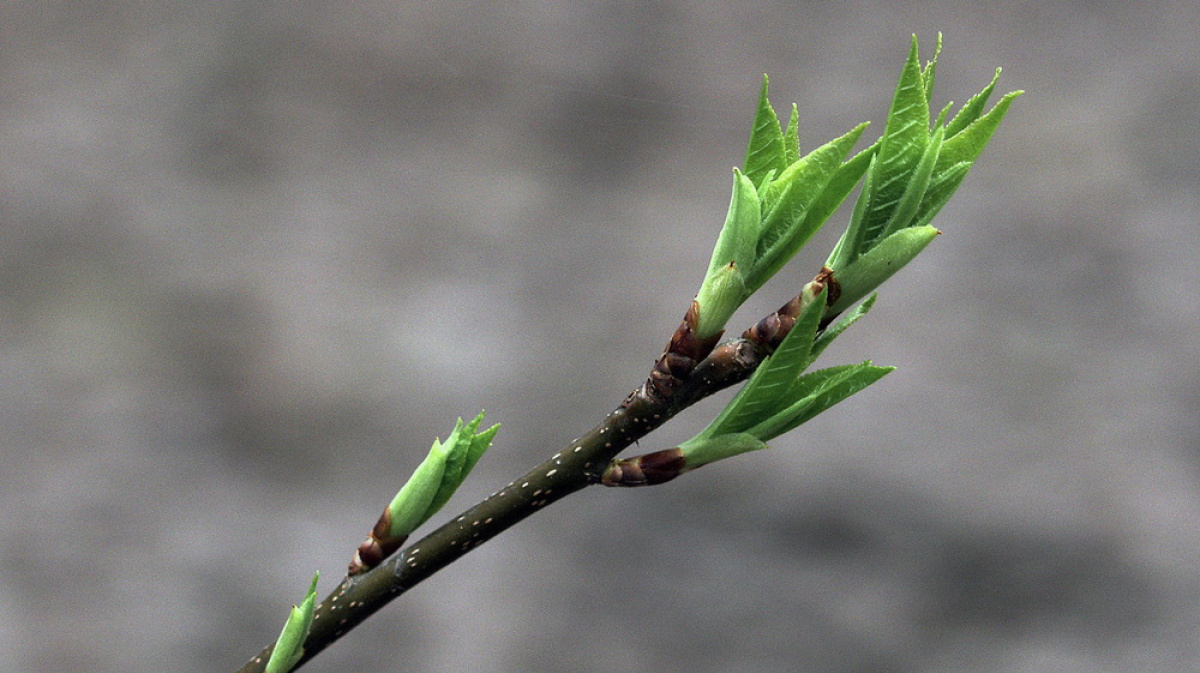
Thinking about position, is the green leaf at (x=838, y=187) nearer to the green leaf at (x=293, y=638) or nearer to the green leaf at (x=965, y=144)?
the green leaf at (x=965, y=144)

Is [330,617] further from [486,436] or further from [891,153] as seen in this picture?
[891,153]

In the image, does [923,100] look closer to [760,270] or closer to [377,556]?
[760,270]

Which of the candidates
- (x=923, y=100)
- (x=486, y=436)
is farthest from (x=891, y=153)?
(x=486, y=436)

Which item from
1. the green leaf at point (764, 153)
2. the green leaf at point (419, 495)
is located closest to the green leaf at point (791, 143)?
the green leaf at point (764, 153)

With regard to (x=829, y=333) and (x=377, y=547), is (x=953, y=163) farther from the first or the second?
(x=377, y=547)

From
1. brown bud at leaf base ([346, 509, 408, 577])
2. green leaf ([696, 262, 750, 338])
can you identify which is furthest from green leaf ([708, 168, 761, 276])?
brown bud at leaf base ([346, 509, 408, 577])

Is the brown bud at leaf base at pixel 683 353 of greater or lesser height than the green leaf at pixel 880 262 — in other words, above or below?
above
